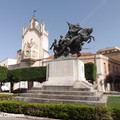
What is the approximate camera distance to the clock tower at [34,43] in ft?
177

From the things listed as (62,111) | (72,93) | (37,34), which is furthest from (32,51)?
(62,111)

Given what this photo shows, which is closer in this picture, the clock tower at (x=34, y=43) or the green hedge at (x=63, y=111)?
the green hedge at (x=63, y=111)

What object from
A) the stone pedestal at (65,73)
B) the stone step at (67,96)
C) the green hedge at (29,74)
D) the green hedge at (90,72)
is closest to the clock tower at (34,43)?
the green hedge at (29,74)

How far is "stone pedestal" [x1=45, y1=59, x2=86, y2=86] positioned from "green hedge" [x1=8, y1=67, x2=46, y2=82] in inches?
788

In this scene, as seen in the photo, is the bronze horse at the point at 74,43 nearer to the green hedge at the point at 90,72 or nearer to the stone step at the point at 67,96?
the stone step at the point at 67,96

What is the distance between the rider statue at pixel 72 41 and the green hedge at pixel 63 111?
26.2 feet

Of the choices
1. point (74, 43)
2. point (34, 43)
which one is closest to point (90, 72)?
point (74, 43)

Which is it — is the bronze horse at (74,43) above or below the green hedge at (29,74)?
above

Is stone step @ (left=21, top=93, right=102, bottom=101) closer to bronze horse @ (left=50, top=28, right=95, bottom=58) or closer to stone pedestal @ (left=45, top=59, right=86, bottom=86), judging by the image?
stone pedestal @ (left=45, top=59, right=86, bottom=86)

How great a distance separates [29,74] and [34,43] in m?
20.3

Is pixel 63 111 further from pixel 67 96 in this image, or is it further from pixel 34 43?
pixel 34 43

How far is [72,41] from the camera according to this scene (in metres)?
17.5

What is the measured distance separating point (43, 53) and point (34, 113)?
152ft

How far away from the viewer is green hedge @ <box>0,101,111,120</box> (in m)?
9.05
